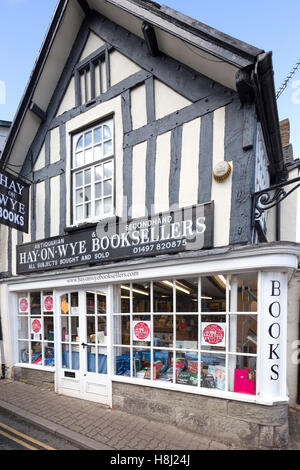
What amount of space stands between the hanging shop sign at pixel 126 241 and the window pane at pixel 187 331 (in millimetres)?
1212

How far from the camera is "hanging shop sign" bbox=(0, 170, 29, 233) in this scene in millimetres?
5594

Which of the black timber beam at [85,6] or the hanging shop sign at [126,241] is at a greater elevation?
the black timber beam at [85,6]

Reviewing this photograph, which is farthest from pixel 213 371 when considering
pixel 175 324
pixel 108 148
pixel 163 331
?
pixel 108 148

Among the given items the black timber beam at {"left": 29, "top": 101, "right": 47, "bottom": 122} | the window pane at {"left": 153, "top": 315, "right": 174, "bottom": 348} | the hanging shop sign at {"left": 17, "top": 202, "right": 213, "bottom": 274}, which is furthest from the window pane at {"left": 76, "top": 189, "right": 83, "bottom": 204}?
the window pane at {"left": 153, "top": 315, "right": 174, "bottom": 348}

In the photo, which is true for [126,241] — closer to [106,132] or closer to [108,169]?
[108,169]

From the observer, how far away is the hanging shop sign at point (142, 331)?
4597 mm

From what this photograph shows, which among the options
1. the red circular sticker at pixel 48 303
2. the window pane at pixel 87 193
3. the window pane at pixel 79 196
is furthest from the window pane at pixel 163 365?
the window pane at pixel 79 196

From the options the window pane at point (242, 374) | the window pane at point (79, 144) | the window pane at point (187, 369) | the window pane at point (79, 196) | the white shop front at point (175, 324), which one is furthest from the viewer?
the window pane at point (79, 144)

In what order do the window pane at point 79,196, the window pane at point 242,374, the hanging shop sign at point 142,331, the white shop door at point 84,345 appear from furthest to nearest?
the window pane at point 79,196 < the white shop door at point 84,345 < the hanging shop sign at point 142,331 < the window pane at point 242,374

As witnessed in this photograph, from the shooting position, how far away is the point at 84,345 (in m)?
5.36

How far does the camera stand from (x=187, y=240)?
415cm

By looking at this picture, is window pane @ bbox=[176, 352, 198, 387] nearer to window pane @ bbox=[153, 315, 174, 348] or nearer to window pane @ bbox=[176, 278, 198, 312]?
window pane @ bbox=[153, 315, 174, 348]

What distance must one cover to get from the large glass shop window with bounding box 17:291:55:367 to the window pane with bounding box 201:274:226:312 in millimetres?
3930

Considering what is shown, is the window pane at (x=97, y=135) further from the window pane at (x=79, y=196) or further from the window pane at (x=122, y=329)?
the window pane at (x=122, y=329)
